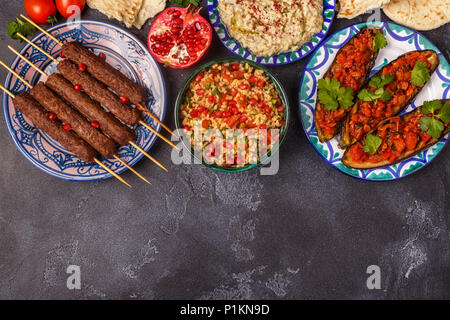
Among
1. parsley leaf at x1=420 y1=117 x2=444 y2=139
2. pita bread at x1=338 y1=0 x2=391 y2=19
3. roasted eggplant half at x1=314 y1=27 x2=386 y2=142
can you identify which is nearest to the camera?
parsley leaf at x1=420 y1=117 x2=444 y2=139

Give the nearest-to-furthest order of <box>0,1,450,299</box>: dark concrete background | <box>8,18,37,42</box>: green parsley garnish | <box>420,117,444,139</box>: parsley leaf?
1. <box>420,117,444,139</box>: parsley leaf
2. <box>8,18,37,42</box>: green parsley garnish
3. <box>0,1,450,299</box>: dark concrete background

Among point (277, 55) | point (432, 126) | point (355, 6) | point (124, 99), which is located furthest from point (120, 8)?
point (432, 126)

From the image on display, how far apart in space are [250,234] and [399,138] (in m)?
1.93

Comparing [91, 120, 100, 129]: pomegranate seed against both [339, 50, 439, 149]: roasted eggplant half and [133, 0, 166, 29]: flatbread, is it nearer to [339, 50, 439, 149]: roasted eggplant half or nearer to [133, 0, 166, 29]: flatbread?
[133, 0, 166, 29]: flatbread

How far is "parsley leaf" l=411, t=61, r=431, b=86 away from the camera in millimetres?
3744

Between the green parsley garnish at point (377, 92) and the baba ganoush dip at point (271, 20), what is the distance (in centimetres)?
85

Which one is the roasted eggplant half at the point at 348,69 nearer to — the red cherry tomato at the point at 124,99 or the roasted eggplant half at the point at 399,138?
the roasted eggplant half at the point at 399,138

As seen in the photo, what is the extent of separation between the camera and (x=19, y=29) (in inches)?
159

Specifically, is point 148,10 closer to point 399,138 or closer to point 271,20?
point 271,20

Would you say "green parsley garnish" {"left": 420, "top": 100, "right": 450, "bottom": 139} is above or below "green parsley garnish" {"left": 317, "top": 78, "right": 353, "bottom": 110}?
below

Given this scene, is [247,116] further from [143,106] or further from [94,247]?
[94,247]

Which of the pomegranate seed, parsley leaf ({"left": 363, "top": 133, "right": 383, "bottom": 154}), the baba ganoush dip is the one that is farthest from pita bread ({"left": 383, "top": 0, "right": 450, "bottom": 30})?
the pomegranate seed

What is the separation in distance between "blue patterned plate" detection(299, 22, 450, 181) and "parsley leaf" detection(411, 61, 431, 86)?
0.29 meters

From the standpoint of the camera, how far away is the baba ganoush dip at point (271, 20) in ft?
12.5
